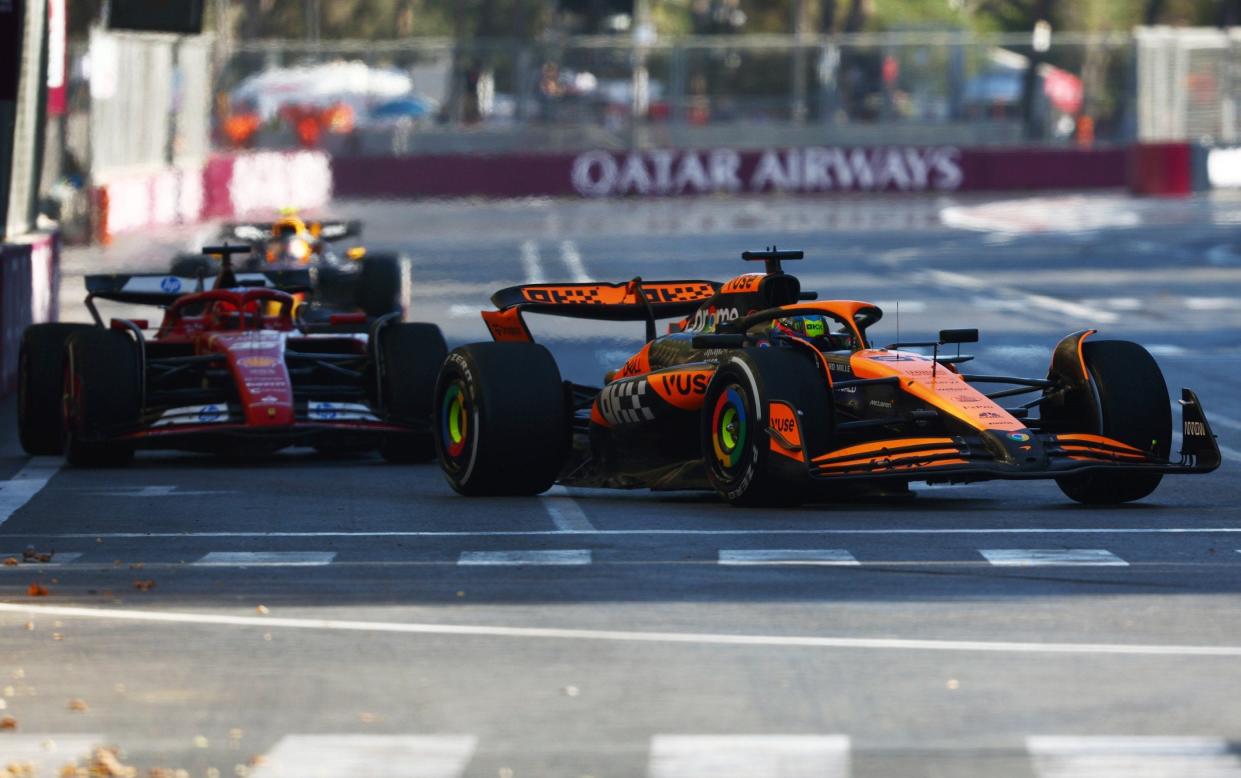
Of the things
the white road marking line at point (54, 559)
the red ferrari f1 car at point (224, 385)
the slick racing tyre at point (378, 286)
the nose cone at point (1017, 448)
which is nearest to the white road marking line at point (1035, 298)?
the slick racing tyre at point (378, 286)

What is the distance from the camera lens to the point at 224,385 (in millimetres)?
15633

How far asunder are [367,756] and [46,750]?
0.87 m

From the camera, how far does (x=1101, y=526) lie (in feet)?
37.7

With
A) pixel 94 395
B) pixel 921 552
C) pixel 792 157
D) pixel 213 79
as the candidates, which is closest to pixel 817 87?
pixel 792 157

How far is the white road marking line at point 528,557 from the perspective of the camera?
34.4 feet

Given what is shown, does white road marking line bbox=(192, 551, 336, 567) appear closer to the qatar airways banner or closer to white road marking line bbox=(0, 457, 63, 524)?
white road marking line bbox=(0, 457, 63, 524)

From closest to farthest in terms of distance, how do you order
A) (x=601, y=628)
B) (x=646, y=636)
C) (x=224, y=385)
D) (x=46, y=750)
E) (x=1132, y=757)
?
(x=1132, y=757) → (x=46, y=750) → (x=646, y=636) → (x=601, y=628) → (x=224, y=385)

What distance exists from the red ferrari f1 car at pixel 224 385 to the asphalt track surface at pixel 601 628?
27 centimetres

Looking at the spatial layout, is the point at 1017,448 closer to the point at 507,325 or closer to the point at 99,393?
the point at 507,325

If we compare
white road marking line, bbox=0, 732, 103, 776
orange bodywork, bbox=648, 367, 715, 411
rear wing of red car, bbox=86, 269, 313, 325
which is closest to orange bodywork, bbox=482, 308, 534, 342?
orange bodywork, bbox=648, 367, 715, 411

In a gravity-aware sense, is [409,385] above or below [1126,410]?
below

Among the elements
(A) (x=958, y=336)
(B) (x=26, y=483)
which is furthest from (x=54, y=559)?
(A) (x=958, y=336)

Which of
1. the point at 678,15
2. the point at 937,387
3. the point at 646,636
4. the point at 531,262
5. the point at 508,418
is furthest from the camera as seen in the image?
the point at 678,15

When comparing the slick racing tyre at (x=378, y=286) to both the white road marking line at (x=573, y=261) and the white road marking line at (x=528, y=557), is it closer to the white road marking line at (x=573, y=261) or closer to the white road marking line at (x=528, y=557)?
the white road marking line at (x=573, y=261)
